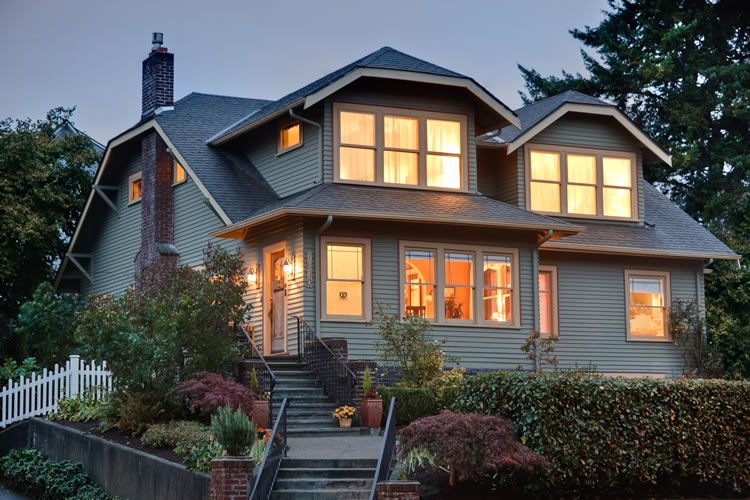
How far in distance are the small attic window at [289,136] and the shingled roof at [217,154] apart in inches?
41.3

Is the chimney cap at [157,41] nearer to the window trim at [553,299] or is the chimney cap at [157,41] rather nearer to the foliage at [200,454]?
the window trim at [553,299]

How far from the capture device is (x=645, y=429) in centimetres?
1358

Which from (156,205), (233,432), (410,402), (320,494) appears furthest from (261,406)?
(156,205)

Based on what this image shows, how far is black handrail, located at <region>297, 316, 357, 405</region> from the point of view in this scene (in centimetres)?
1778

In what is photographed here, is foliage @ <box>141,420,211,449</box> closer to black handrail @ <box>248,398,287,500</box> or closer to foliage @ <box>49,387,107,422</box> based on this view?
black handrail @ <box>248,398,287,500</box>

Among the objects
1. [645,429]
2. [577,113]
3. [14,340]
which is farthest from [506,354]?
[14,340]

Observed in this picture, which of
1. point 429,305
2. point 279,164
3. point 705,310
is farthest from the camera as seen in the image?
point 705,310

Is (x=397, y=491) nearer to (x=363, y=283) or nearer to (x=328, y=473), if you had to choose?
(x=328, y=473)

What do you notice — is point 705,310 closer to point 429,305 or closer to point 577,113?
point 577,113

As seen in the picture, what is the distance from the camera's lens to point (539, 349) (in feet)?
73.3

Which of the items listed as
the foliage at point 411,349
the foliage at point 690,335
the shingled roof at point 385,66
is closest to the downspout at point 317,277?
the foliage at point 411,349

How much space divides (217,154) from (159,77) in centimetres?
356

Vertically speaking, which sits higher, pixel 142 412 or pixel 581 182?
pixel 581 182

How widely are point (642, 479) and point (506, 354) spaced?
27.3 feet
